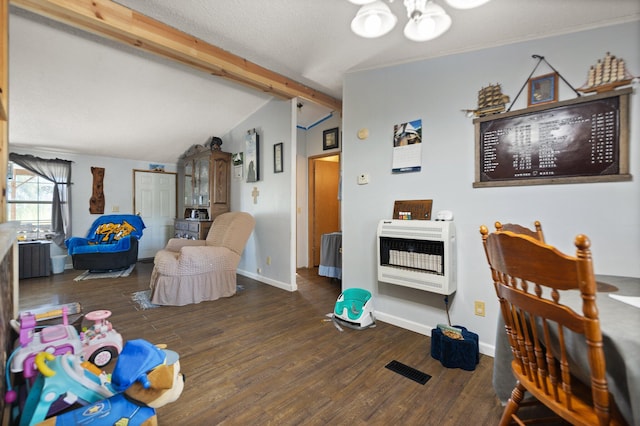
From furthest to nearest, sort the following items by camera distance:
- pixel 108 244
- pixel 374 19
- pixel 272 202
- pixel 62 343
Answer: pixel 108 244
pixel 272 202
pixel 374 19
pixel 62 343

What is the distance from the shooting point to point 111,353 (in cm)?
178

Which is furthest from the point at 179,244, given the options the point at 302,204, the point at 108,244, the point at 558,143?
the point at 558,143

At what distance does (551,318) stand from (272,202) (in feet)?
11.3

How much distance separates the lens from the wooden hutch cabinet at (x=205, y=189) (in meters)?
4.53

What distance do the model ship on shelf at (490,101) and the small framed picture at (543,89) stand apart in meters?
0.14

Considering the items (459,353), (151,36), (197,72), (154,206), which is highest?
(197,72)

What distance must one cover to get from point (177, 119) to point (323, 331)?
12.6ft

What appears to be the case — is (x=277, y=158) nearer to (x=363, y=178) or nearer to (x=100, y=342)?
(x=363, y=178)

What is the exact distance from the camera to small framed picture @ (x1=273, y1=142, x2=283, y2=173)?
12.5ft

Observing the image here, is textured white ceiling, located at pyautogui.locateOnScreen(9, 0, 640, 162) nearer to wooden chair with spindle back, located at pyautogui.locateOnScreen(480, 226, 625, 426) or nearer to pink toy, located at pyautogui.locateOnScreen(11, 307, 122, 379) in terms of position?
wooden chair with spindle back, located at pyautogui.locateOnScreen(480, 226, 625, 426)

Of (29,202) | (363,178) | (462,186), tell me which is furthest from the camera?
(29,202)

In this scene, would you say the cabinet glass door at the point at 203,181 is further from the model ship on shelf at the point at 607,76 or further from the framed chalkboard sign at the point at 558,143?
the model ship on shelf at the point at 607,76

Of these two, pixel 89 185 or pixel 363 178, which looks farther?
pixel 89 185

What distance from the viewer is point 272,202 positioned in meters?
3.95
